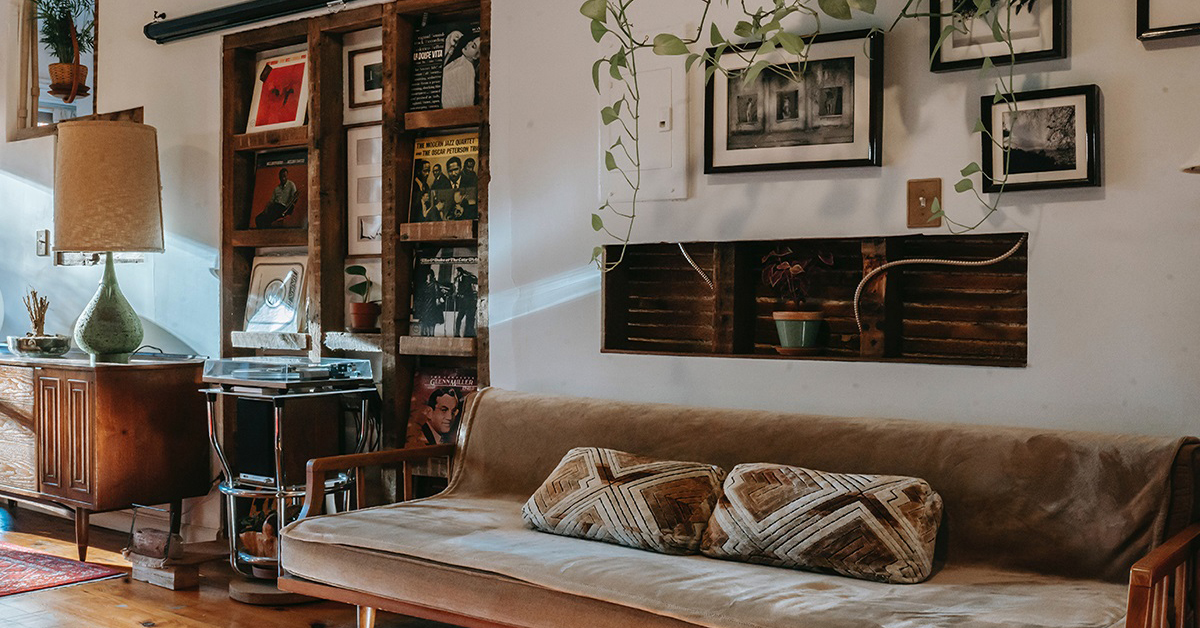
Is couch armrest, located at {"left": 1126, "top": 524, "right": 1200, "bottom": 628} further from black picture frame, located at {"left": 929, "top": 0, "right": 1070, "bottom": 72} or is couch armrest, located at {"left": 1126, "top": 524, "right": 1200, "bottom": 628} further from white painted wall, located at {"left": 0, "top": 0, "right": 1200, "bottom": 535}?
black picture frame, located at {"left": 929, "top": 0, "right": 1070, "bottom": 72}

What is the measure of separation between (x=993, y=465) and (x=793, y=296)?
34.3 inches

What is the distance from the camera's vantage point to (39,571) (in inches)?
160

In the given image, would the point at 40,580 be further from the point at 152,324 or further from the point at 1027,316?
the point at 1027,316

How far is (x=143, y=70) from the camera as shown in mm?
4805

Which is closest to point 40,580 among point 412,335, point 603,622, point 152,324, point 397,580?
point 152,324

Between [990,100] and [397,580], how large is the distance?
1885 mm

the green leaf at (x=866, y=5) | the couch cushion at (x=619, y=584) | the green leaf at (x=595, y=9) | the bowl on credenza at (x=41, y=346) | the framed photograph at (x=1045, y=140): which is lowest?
the couch cushion at (x=619, y=584)

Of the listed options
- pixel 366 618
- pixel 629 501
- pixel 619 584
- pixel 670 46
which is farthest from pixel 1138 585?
pixel 366 618

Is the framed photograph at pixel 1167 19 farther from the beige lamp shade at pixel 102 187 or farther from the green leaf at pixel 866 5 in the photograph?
the beige lamp shade at pixel 102 187

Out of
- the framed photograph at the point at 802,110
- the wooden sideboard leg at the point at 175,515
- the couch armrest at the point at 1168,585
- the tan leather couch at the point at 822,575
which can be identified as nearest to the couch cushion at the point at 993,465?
the tan leather couch at the point at 822,575

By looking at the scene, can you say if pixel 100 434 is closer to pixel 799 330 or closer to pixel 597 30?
pixel 597 30

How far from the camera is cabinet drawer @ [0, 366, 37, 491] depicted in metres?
4.39

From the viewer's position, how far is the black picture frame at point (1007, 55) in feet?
8.69

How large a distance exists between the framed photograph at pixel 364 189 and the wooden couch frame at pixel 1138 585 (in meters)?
1.12
